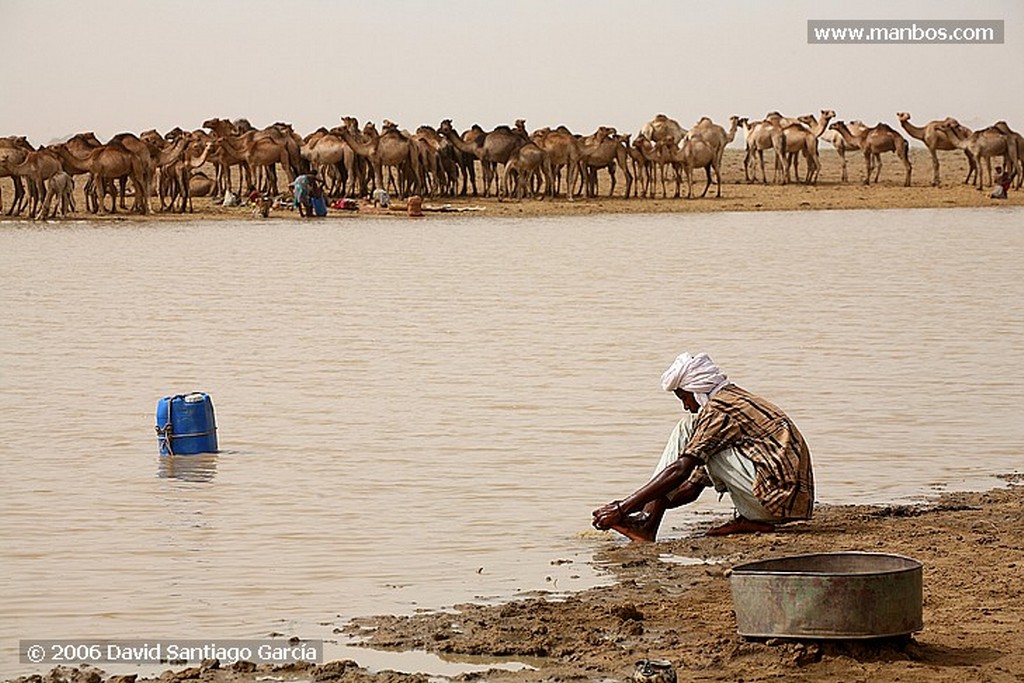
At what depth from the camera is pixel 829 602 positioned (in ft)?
18.5

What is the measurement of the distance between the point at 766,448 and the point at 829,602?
7.40 ft

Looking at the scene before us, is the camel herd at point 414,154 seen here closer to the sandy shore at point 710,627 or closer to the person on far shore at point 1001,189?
the person on far shore at point 1001,189

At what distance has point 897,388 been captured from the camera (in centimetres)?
1303

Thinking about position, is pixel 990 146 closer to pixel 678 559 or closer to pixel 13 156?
pixel 13 156

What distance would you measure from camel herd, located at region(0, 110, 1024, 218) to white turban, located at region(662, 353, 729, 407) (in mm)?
32025

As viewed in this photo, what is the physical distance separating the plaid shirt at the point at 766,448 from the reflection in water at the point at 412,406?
2.08ft

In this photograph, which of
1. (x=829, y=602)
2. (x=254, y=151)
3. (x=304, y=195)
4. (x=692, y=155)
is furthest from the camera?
(x=692, y=155)

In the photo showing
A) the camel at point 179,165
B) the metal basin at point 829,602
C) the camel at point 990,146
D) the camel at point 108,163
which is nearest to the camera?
the metal basin at point 829,602

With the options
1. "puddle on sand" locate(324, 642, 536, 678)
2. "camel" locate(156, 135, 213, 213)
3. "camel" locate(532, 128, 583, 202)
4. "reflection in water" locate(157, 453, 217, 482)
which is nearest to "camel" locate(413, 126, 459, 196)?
"camel" locate(532, 128, 583, 202)

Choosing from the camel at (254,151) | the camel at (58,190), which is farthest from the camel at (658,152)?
the camel at (58,190)

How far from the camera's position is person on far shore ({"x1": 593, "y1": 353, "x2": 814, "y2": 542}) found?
7809 mm

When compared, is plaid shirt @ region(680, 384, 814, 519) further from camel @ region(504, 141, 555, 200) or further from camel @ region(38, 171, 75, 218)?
camel @ region(504, 141, 555, 200)

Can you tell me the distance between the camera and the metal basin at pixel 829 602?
561 centimetres

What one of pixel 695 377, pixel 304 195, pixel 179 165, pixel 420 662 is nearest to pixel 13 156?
pixel 179 165
